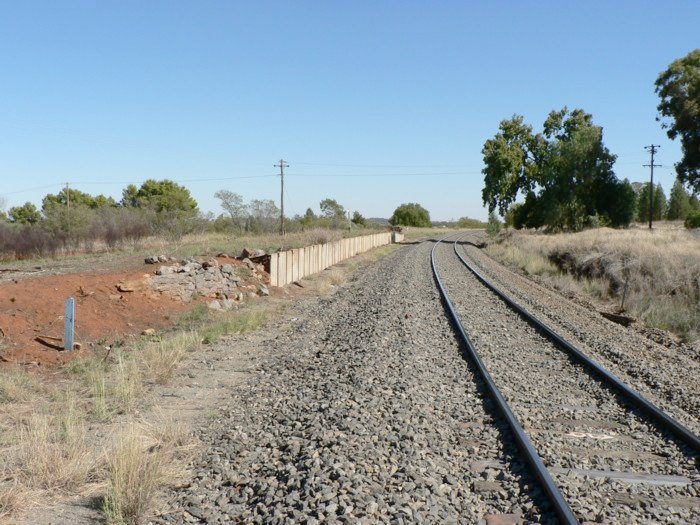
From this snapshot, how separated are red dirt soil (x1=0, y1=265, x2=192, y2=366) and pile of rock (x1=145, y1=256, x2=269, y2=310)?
0.49 m

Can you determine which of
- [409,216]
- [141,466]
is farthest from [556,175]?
[409,216]

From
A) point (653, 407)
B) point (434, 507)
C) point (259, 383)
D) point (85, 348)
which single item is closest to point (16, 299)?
point (85, 348)

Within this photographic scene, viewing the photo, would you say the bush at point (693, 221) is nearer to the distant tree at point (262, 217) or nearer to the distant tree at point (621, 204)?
the distant tree at point (621, 204)

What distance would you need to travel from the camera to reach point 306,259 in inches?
1067

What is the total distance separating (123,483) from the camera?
5.03 metres

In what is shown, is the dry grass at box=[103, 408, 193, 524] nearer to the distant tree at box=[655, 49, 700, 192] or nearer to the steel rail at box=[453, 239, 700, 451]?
the steel rail at box=[453, 239, 700, 451]

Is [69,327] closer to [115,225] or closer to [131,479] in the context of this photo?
[131,479]

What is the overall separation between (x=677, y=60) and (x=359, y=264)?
3913cm

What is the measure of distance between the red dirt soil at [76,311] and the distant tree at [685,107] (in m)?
52.6

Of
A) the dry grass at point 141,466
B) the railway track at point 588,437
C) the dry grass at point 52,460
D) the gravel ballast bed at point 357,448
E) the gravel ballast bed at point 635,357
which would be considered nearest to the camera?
the dry grass at point 141,466

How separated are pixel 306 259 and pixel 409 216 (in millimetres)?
133316

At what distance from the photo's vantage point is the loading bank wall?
22.2 meters

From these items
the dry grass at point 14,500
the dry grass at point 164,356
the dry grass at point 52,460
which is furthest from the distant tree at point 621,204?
the dry grass at point 14,500

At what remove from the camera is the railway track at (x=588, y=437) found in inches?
202
